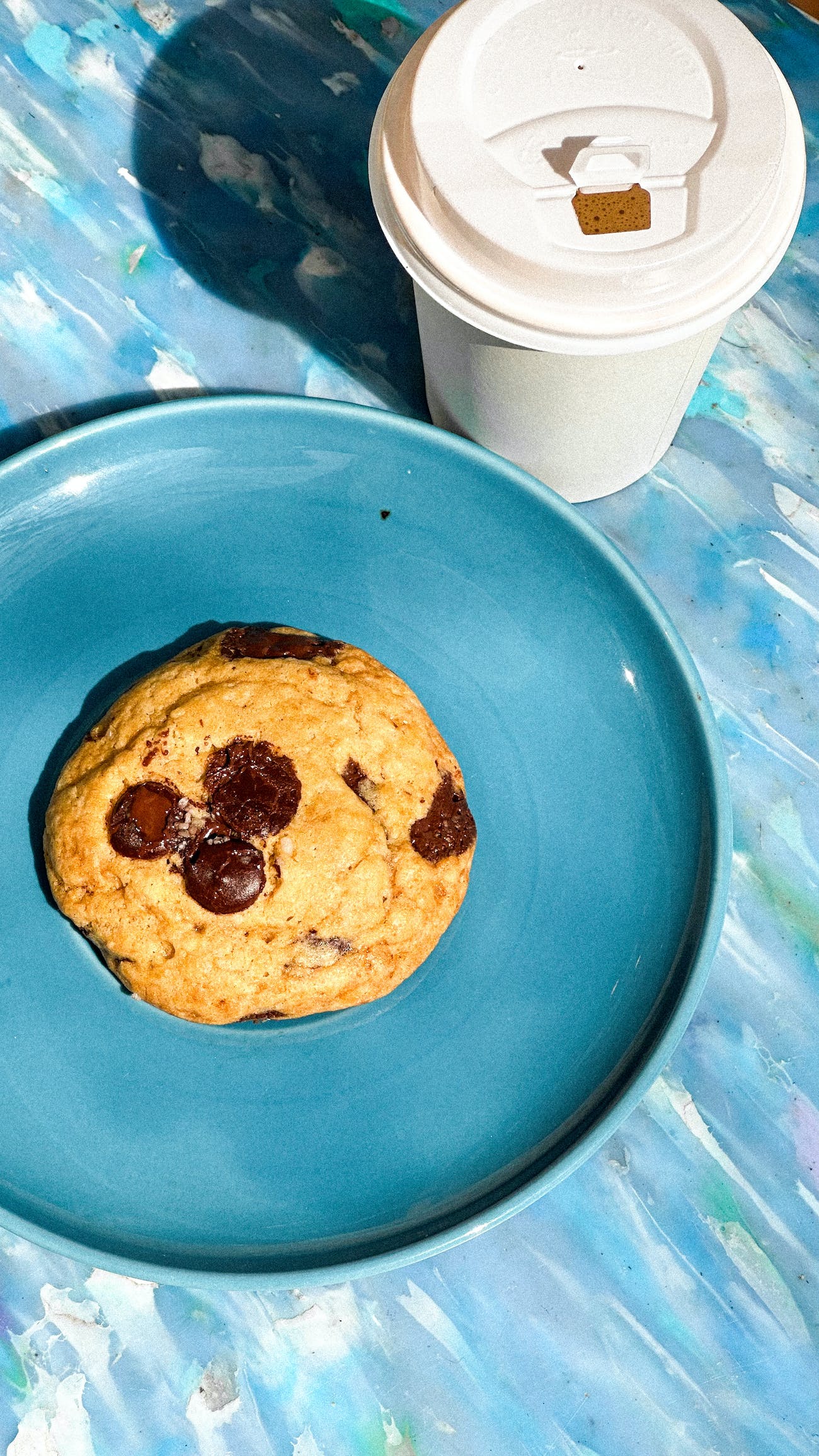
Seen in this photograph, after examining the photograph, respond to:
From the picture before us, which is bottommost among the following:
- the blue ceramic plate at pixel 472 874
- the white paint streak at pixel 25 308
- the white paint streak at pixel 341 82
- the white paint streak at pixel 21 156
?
the blue ceramic plate at pixel 472 874

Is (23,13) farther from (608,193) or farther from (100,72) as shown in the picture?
(608,193)

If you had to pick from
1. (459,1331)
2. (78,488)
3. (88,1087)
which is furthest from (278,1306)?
(78,488)

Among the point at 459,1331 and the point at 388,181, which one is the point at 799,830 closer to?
the point at 459,1331

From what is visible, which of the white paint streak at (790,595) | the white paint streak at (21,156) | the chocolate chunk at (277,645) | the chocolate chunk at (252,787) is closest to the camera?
the chocolate chunk at (252,787)

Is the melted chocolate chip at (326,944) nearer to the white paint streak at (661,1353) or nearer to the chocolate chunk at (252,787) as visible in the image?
the chocolate chunk at (252,787)

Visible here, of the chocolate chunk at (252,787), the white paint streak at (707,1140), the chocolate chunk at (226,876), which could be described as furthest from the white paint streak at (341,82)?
the white paint streak at (707,1140)

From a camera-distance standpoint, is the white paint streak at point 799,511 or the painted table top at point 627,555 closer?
the painted table top at point 627,555

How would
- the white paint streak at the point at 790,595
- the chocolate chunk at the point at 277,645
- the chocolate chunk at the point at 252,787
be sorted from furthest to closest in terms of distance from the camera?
the white paint streak at the point at 790,595 < the chocolate chunk at the point at 277,645 < the chocolate chunk at the point at 252,787
